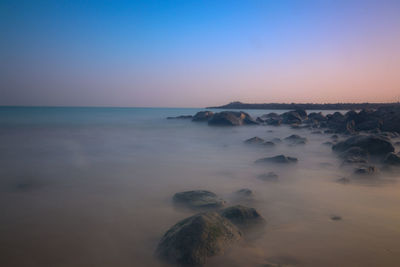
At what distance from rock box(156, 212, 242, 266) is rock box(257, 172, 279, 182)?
103 inches

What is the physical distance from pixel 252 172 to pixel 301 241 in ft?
10.2

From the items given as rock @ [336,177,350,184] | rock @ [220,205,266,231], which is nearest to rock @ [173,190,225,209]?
rock @ [220,205,266,231]

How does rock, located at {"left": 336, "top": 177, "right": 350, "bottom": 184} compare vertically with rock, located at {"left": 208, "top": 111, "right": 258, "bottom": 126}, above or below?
below

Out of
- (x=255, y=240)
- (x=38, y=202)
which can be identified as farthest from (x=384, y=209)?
(x=38, y=202)

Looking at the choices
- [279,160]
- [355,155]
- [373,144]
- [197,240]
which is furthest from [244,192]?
[373,144]

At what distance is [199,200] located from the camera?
3.89 meters

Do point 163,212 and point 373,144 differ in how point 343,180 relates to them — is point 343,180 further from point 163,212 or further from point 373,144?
point 163,212

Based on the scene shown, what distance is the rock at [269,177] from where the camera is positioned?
5287mm

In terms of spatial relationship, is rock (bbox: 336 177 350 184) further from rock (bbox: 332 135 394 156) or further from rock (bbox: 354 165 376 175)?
rock (bbox: 332 135 394 156)

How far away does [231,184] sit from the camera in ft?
16.3

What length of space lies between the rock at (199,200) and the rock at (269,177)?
168cm

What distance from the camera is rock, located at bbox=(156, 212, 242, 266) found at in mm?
2420

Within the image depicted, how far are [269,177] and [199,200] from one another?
2163 millimetres

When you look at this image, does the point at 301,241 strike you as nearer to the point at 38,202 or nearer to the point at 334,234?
the point at 334,234
